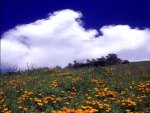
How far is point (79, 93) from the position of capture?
12516mm

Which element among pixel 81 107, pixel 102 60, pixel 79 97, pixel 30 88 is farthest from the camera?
pixel 102 60

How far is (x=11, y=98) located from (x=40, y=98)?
1.06 m

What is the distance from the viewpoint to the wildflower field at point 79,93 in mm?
11008

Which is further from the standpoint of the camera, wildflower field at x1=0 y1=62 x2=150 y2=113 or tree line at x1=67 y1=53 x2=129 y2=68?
tree line at x1=67 y1=53 x2=129 y2=68

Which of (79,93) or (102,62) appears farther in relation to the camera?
(102,62)

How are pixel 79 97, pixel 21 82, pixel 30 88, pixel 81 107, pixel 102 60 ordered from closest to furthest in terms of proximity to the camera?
pixel 81 107
pixel 79 97
pixel 30 88
pixel 21 82
pixel 102 60

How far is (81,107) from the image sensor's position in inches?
427

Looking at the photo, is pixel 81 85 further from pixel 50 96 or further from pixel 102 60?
pixel 102 60

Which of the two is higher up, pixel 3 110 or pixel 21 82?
pixel 21 82

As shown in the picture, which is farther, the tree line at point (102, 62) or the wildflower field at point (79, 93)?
the tree line at point (102, 62)

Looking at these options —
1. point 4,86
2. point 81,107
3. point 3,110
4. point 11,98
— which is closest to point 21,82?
point 4,86

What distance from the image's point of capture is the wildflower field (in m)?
11.0

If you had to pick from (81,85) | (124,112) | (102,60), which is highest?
(102,60)

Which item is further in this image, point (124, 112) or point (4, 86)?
point (4, 86)
